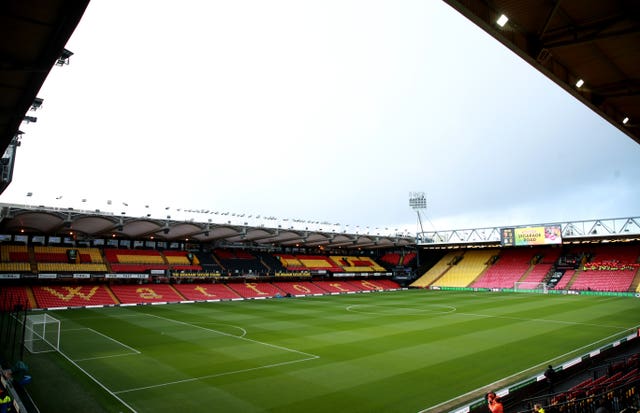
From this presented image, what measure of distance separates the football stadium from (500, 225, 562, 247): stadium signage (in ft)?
0.60

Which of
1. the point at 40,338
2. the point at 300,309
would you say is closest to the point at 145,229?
the point at 300,309

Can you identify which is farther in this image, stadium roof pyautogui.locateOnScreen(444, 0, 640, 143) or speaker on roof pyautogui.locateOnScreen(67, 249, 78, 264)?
speaker on roof pyautogui.locateOnScreen(67, 249, 78, 264)

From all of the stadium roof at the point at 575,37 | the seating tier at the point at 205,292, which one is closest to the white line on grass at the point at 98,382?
the stadium roof at the point at 575,37

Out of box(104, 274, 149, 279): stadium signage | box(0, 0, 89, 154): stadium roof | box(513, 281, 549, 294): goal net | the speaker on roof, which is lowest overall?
box(513, 281, 549, 294): goal net

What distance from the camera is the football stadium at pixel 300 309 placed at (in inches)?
305

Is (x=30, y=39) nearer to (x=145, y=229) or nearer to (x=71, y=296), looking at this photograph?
(x=71, y=296)

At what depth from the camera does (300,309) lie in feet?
113

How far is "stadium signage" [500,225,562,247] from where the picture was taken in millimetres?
49812

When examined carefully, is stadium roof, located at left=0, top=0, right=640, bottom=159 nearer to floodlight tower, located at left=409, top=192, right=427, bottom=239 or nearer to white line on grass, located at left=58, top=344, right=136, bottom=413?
white line on grass, located at left=58, top=344, right=136, bottom=413

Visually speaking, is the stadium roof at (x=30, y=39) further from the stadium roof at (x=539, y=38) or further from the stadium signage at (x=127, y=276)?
the stadium signage at (x=127, y=276)

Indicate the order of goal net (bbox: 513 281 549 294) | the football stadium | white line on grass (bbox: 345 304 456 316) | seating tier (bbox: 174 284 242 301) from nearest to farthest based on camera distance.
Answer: the football stadium
white line on grass (bbox: 345 304 456 316)
seating tier (bbox: 174 284 242 301)
goal net (bbox: 513 281 549 294)

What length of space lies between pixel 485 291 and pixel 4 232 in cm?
5616

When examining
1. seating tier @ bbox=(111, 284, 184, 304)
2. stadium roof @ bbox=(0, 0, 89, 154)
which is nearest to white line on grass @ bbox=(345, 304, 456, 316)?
seating tier @ bbox=(111, 284, 184, 304)

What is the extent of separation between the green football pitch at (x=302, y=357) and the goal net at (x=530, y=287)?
Answer: 1888cm
